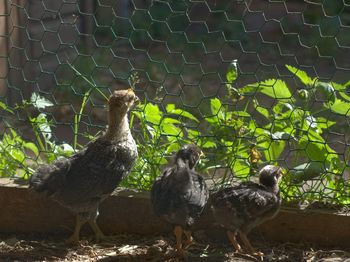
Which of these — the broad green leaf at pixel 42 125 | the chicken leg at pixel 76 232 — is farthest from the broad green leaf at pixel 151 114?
the chicken leg at pixel 76 232

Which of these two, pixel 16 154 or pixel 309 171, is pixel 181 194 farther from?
pixel 16 154

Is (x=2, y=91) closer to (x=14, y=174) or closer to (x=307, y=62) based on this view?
(x=14, y=174)

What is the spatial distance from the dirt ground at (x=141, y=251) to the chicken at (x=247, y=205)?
17cm

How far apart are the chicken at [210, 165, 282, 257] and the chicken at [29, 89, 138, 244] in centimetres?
56

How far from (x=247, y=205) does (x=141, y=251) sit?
701mm

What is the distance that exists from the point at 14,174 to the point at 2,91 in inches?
38.8

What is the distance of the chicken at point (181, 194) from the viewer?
404 cm

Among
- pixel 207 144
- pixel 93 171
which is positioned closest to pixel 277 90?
pixel 207 144

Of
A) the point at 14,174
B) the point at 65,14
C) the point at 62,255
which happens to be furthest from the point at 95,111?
the point at 62,255

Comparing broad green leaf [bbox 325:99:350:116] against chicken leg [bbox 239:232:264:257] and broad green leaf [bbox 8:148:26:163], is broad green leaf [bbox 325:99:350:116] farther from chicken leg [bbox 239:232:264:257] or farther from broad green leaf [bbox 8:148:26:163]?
broad green leaf [bbox 8:148:26:163]

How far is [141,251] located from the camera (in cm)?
445

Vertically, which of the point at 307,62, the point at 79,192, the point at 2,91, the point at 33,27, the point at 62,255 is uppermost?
the point at 307,62

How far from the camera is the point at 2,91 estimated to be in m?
5.75

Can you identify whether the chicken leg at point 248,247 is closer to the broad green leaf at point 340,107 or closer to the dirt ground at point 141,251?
the dirt ground at point 141,251
